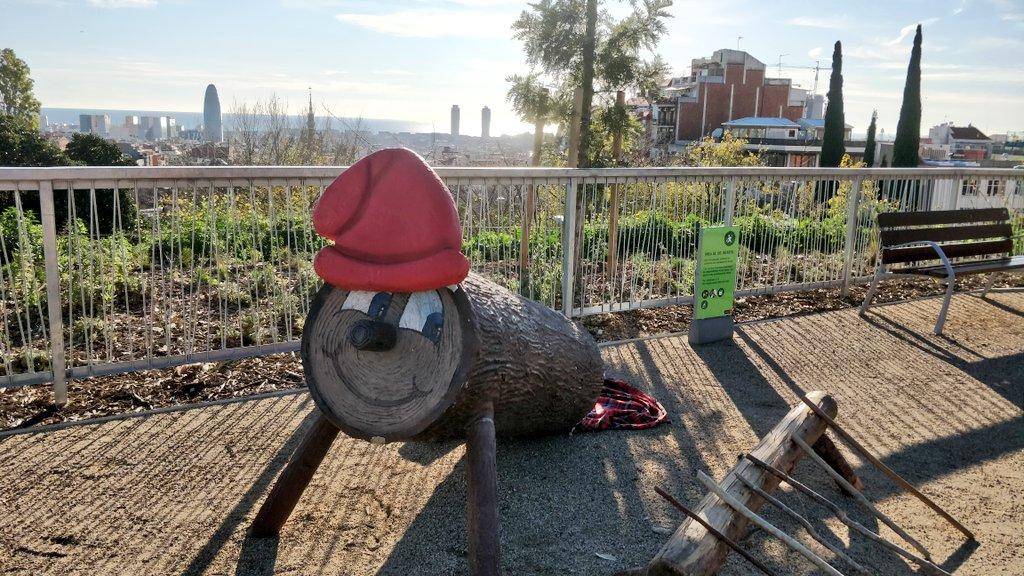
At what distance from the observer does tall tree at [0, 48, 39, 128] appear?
3162 centimetres

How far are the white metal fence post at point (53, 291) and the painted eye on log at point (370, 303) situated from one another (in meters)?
2.28

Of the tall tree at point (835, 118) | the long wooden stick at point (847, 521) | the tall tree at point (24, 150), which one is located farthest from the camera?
the tall tree at point (835, 118)

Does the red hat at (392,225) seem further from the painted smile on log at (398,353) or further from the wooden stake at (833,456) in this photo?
the wooden stake at (833,456)

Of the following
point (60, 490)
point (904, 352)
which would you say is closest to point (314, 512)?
point (60, 490)

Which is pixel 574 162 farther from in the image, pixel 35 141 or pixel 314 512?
pixel 35 141

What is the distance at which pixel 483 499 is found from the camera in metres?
2.86

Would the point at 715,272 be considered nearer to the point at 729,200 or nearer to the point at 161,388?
the point at 729,200

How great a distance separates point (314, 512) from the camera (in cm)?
349

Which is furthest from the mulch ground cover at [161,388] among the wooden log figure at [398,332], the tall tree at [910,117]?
the tall tree at [910,117]

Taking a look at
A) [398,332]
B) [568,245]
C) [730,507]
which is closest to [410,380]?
[398,332]

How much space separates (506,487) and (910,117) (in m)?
35.1

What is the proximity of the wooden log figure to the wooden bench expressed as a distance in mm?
5420

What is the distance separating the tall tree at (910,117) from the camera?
3269 cm

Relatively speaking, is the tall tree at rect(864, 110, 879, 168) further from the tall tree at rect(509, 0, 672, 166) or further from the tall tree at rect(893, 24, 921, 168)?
the tall tree at rect(509, 0, 672, 166)
